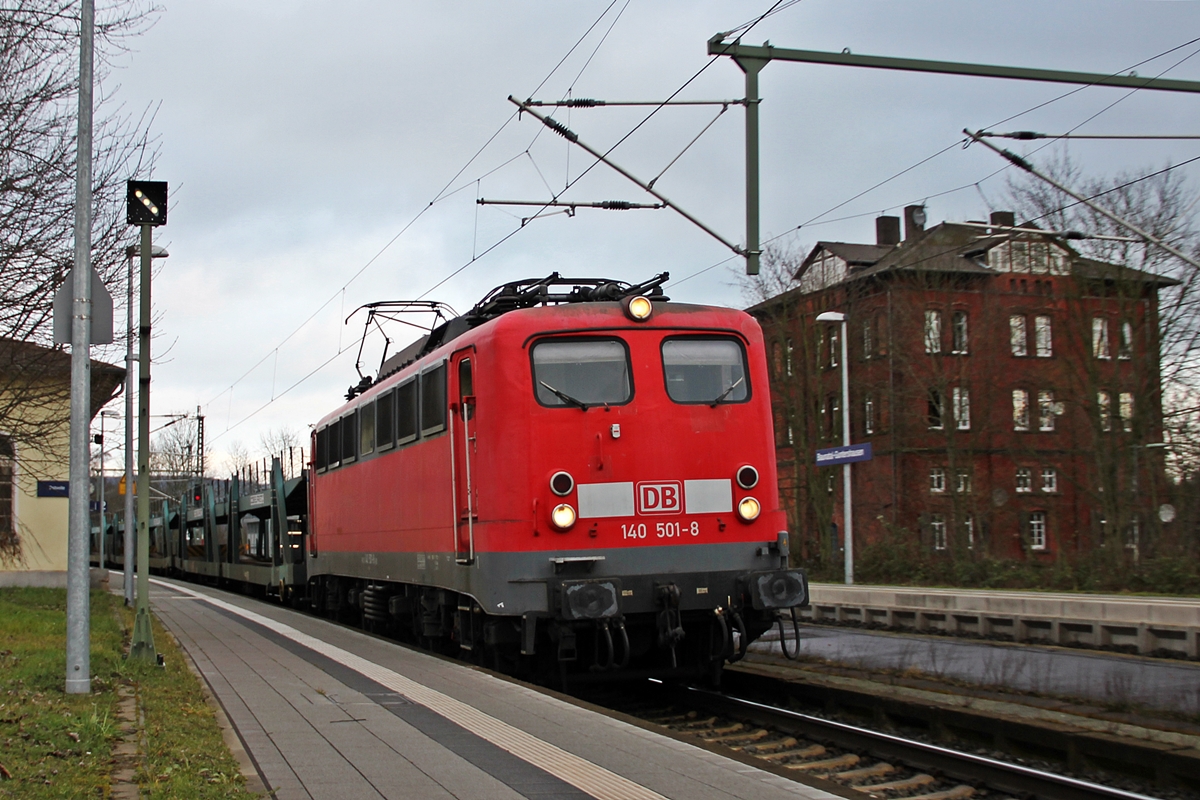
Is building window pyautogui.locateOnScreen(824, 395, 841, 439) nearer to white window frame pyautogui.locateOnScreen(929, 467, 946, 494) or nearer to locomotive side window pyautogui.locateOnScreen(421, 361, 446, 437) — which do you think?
white window frame pyautogui.locateOnScreen(929, 467, 946, 494)

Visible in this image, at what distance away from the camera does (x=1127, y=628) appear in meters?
14.5

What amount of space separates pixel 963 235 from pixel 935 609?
18.0m

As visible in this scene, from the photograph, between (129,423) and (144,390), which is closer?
(144,390)

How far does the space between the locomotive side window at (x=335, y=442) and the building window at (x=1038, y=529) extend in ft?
102

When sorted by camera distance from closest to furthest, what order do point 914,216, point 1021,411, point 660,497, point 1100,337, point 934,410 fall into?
point 660,497
point 1100,337
point 1021,411
point 934,410
point 914,216

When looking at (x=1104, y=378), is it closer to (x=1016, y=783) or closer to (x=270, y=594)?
(x=270, y=594)

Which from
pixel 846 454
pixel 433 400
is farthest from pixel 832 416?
pixel 433 400

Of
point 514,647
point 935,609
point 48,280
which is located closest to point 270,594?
point 48,280

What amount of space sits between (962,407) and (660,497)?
93.9 ft

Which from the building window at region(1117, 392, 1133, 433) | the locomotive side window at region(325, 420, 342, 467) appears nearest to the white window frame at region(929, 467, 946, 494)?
the building window at region(1117, 392, 1133, 433)

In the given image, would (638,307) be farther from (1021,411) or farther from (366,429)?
(1021,411)

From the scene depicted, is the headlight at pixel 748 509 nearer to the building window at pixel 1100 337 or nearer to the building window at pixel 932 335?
the building window at pixel 1100 337

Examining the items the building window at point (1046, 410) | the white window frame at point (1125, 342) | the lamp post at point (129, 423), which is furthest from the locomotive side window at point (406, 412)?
the building window at point (1046, 410)

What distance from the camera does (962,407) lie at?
37.2 metres
